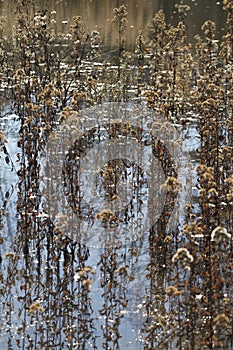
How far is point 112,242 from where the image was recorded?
6.40 meters

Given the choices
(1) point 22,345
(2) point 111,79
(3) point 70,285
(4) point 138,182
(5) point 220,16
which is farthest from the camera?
(5) point 220,16

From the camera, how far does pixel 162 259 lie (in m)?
6.39

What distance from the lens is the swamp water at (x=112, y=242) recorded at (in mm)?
5086

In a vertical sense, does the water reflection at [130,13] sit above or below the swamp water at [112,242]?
above

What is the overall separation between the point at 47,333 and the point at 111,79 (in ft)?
22.0

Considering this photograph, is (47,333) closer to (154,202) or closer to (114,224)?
(114,224)

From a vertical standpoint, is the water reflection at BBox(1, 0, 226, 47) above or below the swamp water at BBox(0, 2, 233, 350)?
above

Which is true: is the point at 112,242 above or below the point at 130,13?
below

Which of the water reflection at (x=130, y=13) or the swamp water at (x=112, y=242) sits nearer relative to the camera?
the swamp water at (x=112, y=242)

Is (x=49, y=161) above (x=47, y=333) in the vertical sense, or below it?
above

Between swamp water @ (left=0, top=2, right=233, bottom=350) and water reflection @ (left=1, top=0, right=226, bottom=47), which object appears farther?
water reflection @ (left=1, top=0, right=226, bottom=47)

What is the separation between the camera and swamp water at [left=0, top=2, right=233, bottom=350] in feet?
16.7

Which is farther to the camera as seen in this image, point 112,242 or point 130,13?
point 130,13

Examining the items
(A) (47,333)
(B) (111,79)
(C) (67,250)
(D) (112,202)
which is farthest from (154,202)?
(B) (111,79)
